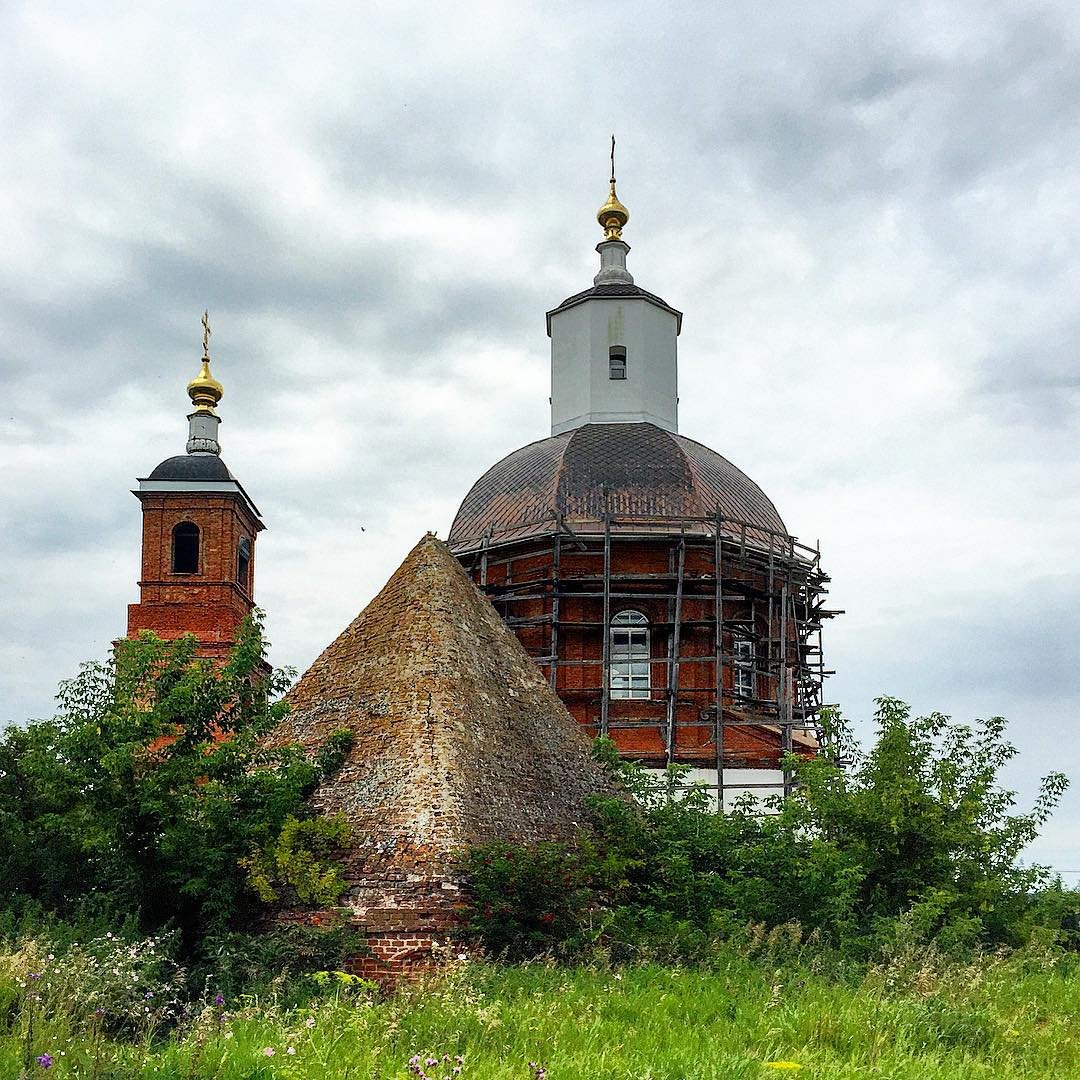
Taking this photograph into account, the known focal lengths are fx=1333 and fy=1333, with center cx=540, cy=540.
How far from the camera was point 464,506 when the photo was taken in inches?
1085

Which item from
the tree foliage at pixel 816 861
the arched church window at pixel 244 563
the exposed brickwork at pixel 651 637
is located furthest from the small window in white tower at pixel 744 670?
the arched church window at pixel 244 563

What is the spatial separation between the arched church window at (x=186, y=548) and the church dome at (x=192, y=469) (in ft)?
4.60

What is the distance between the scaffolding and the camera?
24297 mm

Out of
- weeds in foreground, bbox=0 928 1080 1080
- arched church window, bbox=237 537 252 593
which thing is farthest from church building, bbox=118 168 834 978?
weeds in foreground, bbox=0 928 1080 1080

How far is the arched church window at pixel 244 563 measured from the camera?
1565 inches

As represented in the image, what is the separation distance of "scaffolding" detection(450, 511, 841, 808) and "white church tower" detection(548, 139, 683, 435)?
4808 millimetres

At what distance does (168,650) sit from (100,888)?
2.26m

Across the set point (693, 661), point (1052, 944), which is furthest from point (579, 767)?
point (693, 661)

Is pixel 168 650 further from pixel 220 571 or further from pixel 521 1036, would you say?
pixel 220 571

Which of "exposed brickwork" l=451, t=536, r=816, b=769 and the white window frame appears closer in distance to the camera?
"exposed brickwork" l=451, t=536, r=816, b=769

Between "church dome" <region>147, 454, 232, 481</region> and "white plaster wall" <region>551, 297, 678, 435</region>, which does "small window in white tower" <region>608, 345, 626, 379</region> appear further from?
"church dome" <region>147, 454, 232, 481</region>

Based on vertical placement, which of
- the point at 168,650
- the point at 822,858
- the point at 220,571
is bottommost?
the point at 822,858

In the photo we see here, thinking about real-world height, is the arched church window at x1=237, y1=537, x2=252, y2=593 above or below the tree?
above

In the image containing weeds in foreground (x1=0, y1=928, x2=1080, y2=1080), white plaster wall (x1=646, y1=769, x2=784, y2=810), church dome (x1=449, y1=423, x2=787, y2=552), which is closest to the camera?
weeds in foreground (x1=0, y1=928, x2=1080, y2=1080)
